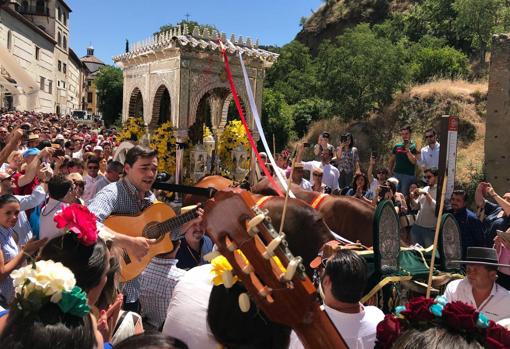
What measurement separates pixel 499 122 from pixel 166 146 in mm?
11015

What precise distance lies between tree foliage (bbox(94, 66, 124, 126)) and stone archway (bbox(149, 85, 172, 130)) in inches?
968

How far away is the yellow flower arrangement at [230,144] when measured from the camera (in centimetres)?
1210

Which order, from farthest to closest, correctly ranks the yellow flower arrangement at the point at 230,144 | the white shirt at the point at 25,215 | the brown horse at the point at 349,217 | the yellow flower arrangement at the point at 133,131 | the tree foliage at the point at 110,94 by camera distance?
the tree foliage at the point at 110,94
the yellow flower arrangement at the point at 133,131
the yellow flower arrangement at the point at 230,144
the brown horse at the point at 349,217
the white shirt at the point at 25,215

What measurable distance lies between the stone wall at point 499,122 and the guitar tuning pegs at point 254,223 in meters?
16.8

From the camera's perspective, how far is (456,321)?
1706 millimetres

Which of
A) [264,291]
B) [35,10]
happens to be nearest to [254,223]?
[264,291]

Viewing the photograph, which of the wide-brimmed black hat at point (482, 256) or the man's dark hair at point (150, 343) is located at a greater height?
the man's dark hair at point (150, 343)

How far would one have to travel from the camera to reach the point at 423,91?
26.1 metres

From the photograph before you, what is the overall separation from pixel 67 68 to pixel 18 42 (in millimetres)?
23017

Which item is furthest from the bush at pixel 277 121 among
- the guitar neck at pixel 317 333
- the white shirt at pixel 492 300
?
the guitar neck at pixel 317 333

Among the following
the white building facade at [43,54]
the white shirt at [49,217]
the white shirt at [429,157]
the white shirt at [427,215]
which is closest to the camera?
the white shirt at [49,217]

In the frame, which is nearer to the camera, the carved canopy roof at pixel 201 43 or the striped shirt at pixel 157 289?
the striped shirt at pixel 157 289

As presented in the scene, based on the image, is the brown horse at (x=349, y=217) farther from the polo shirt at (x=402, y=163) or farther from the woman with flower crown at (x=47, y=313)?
the woman with flower crown at (x=47, y=313)

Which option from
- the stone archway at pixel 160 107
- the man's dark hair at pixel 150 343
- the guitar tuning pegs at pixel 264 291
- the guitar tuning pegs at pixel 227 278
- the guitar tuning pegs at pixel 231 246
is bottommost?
the man's dark hair at pixel 150 343
